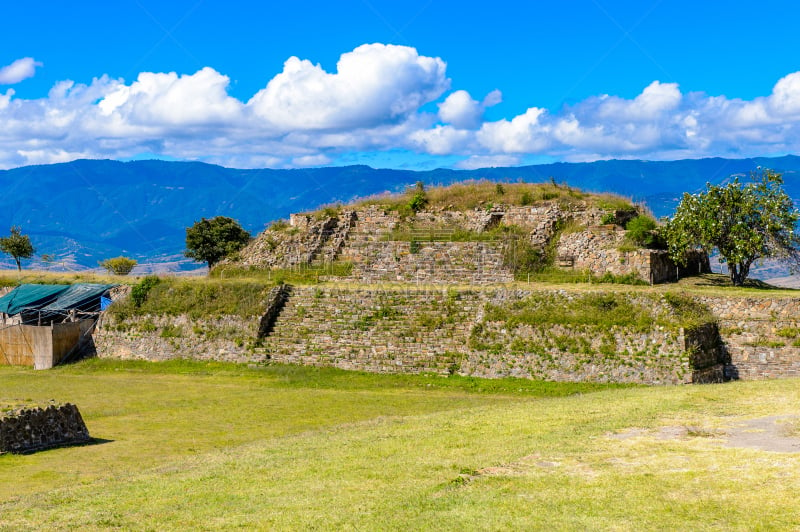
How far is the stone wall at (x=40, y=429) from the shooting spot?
18266 mm

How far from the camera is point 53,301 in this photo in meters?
41.8

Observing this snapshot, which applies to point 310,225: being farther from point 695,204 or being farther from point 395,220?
point 695,204

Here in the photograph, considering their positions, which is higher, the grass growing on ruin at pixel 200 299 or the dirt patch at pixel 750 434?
the grass growing on ruin at pixel 200 299

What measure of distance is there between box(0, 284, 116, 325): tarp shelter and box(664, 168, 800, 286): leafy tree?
28531mm

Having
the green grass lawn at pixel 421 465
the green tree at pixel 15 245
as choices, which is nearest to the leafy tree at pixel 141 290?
the green grass lawn at pixel 421 465

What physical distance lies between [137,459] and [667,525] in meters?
12.0

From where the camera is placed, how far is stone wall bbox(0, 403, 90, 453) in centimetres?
1827

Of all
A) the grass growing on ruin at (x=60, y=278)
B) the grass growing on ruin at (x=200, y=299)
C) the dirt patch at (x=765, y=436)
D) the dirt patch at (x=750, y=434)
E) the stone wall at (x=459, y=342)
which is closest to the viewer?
the dirt patch at (x=765, y=436)

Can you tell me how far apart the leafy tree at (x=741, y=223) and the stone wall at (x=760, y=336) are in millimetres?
4559

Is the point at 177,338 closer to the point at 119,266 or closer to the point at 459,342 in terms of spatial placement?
the point at 459,342

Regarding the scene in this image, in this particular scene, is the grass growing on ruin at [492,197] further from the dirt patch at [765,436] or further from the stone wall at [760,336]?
the dirt patch at [765,436]

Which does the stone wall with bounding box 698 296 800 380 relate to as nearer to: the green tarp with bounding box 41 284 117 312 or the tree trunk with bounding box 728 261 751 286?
the tree trunk with bounding box 728 261 751 286

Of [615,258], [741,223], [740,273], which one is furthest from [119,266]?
[741,223]

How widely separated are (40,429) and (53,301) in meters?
24.8
